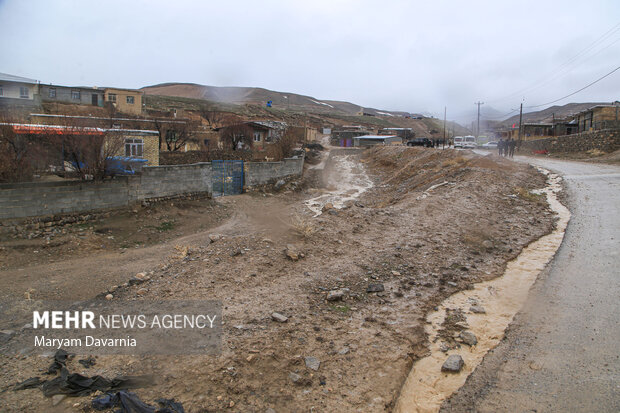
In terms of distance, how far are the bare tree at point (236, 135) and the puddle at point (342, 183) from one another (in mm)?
8318

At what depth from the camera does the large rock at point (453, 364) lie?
4.72 meters

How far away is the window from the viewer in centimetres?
2141

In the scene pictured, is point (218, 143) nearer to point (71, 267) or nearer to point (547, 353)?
point (71, 267)

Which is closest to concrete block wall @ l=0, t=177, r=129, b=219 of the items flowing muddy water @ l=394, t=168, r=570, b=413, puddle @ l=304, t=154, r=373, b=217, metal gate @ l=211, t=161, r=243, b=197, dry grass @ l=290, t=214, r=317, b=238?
metal gate @ l=211, t=161, r=243, b=197

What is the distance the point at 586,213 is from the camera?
37.9 ft

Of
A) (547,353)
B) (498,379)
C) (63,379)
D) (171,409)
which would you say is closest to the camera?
(171,409)

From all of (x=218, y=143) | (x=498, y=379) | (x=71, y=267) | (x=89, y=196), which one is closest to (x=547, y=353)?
(x=498, y=379)

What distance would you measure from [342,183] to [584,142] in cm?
2025

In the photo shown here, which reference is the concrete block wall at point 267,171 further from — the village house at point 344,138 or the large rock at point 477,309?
the village house at point 344,138

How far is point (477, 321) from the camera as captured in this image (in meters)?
6.05

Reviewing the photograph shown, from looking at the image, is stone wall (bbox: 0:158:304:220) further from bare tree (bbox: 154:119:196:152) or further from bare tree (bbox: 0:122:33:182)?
bare tree (bbox: 154:119:196:152)

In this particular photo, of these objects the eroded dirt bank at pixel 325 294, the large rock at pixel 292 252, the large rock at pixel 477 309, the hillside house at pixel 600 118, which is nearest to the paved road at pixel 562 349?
the large rock at pixel 477 309

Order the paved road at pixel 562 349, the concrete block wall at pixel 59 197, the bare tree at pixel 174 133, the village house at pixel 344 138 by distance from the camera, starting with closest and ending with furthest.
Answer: the paved road at pixel 562 349 → the concrete block wall at pixel 59 197 → the bare tree at pixel 174 133 → the village house at pixel 344 138

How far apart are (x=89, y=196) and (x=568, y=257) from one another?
13769 millimetres
